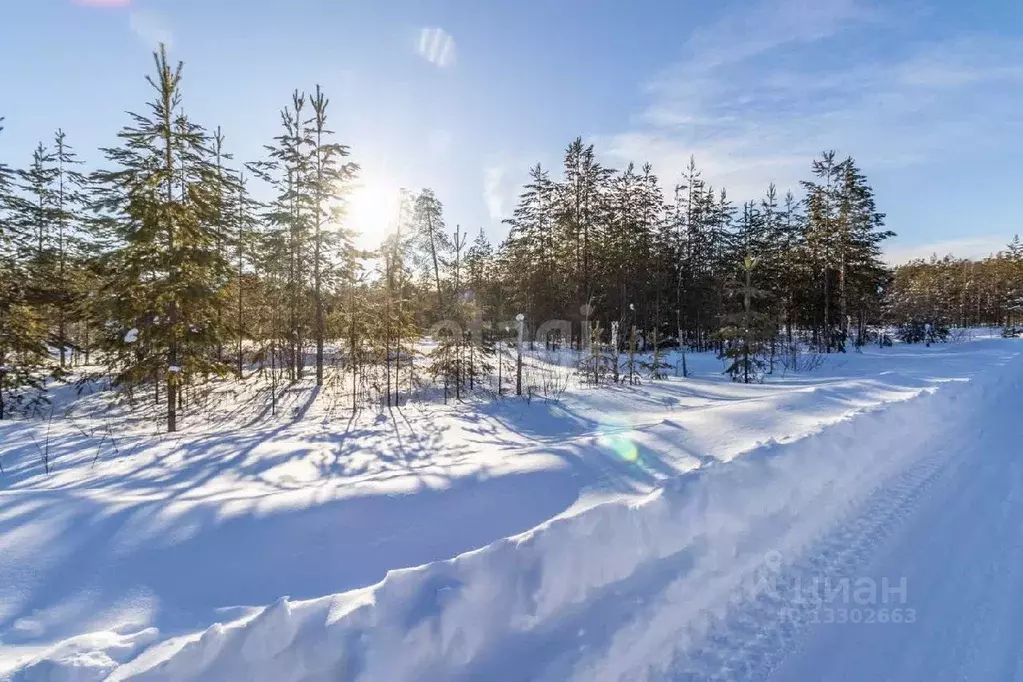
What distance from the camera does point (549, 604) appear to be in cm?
307

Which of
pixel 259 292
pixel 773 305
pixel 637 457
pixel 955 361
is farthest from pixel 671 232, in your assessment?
pixel 637 457

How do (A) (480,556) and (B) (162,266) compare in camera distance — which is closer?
(A) (480,556)

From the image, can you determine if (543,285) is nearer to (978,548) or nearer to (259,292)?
(259,292)

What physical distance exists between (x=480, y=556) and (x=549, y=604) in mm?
517

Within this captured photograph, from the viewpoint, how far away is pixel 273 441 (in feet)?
28.2

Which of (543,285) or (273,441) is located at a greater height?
(543,285)

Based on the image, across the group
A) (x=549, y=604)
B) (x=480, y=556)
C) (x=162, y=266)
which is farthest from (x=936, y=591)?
(x=162, y=266)

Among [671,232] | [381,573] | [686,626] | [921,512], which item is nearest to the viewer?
[686,626]

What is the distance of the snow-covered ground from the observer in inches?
100

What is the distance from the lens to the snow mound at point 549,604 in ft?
7.85

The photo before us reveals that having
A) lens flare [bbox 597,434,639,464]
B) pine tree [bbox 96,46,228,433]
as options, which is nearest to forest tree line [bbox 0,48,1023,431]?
pine tree [bbox 96,46,228,433]

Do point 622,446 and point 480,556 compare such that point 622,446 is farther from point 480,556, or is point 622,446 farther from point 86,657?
point 86,657

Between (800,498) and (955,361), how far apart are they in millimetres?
20330

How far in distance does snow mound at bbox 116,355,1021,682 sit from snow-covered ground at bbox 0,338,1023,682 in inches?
0.5
